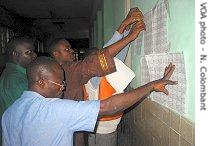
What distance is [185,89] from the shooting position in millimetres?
1579

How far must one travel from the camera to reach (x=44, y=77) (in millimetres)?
1649

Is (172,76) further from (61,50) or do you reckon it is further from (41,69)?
(61,50)

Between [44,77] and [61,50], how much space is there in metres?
1.17

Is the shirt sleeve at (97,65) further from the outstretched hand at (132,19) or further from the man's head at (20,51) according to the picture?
the man's head at (20,51)

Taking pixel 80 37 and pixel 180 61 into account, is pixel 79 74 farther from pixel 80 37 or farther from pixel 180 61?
pixel 80 37

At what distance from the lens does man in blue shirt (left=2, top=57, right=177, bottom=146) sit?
5.08ft

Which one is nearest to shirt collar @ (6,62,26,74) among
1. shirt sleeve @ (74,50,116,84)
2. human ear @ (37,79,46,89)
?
shirt sleeve @ (74,50,116,84)

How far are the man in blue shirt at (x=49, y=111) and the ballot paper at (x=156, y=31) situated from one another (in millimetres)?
280

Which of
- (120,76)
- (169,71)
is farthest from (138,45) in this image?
(169,71)

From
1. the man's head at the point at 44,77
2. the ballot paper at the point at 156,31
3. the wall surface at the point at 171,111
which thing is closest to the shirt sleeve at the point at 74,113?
the man's head at the point at 44,77

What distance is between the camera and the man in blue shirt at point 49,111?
1.55 meters

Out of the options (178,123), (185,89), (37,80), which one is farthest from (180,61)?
(37,80)

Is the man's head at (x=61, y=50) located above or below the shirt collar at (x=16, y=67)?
above

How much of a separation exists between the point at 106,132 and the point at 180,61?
1449mm
